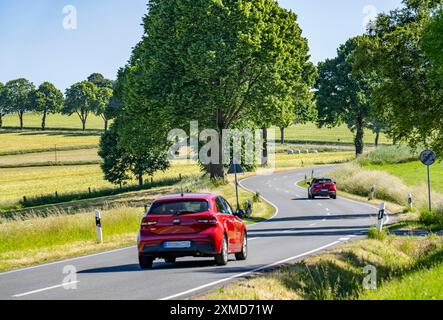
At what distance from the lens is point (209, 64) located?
1868 inches

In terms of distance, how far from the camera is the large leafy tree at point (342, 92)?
89375mm

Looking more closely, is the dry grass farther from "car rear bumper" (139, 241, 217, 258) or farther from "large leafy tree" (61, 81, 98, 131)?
"large leafy tree" (61, 81, 98, 131)

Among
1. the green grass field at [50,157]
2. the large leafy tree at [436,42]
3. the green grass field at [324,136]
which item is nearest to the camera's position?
the large leafy tree at [436,42]

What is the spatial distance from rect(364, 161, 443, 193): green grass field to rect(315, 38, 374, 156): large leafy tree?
1638 centimetres

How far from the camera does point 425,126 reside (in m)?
33.2

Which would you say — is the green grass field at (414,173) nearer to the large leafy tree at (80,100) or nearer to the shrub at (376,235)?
the shrub at (376,235)

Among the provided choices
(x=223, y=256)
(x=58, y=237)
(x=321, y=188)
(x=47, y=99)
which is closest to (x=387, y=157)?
(x=321, y=188)

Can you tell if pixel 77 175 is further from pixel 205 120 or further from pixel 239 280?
pixel 239 280

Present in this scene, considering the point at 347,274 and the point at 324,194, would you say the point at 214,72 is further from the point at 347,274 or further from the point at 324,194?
the point at 347,274

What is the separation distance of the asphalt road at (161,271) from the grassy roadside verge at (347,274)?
830mm

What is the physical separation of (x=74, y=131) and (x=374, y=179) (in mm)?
115369

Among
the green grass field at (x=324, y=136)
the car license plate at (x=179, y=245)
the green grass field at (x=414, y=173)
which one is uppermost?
the car license plate at (x=179, y=245)

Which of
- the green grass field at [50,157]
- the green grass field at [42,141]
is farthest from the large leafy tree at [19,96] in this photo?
the green grass field at [50,157]

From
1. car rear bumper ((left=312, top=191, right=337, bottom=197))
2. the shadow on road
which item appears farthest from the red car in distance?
the shadow on road
